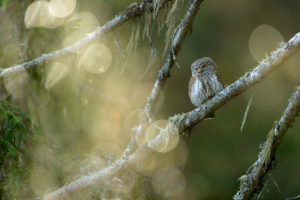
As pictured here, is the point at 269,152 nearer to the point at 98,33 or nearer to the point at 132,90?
the point at 98,33

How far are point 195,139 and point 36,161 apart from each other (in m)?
5.18

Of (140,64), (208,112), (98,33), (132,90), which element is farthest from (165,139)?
(140,64)

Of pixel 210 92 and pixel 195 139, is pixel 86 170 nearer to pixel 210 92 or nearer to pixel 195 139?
pixel 210 92

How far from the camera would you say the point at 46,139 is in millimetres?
4648

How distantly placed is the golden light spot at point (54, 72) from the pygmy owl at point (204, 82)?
1.74 m

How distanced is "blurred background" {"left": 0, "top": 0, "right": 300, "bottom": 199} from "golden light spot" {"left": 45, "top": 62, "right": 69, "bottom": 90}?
0.06 feet

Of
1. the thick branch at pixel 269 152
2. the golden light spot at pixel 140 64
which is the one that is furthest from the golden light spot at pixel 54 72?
the thick branch at pixel 269 152

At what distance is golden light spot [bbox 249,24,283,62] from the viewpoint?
8.90m

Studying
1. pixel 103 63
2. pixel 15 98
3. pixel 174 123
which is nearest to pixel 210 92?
pixel 174 123

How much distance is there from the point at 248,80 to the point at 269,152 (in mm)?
677

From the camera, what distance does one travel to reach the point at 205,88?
16.4 feet

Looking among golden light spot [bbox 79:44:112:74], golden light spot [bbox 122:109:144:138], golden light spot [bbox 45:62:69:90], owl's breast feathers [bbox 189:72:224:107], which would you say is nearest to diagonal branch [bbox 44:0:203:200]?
owl's breast feathers [bbox 189:72:224:107]

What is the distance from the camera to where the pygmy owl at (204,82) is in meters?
5.00

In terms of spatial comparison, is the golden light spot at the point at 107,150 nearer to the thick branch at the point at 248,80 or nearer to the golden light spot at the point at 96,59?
the golden light spot at the point at 96,59
